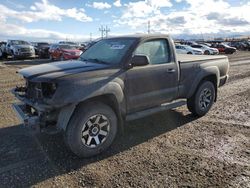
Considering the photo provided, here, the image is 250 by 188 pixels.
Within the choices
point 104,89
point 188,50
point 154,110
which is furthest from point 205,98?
point 188,50

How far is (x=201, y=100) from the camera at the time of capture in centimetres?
620

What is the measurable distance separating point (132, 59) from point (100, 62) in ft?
1.92

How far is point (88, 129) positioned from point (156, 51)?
210 centimetres

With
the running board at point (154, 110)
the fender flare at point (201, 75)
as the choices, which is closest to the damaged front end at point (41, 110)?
the running board at point (154, 110)

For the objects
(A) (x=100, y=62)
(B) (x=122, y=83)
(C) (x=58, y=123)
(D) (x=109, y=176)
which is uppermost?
(A) (x=100, y=62)

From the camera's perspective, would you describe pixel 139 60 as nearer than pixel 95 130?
No

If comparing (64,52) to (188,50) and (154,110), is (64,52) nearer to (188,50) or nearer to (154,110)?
(188,50)

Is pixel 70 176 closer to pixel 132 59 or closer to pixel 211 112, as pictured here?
pixel 132 59

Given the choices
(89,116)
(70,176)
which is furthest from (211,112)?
(70,176)

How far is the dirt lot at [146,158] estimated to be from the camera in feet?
11.7

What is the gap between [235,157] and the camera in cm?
425

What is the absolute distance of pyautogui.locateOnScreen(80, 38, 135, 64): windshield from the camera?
4680 millimetres

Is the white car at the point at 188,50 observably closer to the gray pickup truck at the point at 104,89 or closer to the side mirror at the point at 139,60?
the gray pickup truck at the point at 104,89

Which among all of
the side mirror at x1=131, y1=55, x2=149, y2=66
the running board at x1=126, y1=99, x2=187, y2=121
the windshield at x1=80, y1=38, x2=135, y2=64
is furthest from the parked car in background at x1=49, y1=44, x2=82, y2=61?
the side mirror at x1=131, y1=55, x2=149, y2=66
